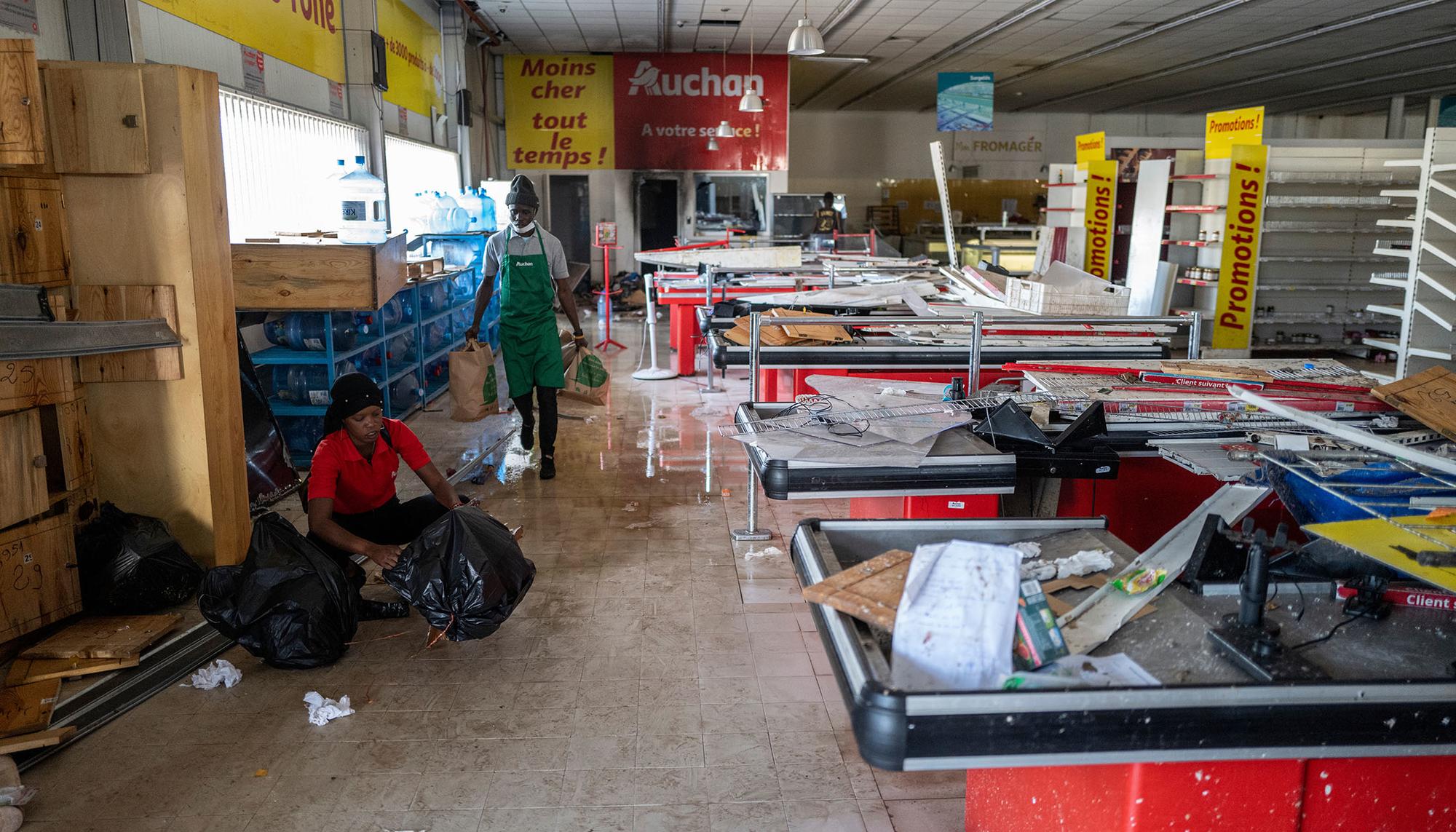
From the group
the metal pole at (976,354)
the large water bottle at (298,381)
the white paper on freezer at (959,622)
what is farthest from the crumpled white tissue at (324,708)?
the large water bottle at (298,381)

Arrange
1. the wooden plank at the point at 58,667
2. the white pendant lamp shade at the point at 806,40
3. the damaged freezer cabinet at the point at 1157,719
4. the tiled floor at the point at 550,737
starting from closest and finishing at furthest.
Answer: the damaged freezer cabinet at the point at 1157,719
the tiled floor at the point at 550,737
the wooden plank at the point at 58,667
the white pendant lamp shade at the point at 806,40

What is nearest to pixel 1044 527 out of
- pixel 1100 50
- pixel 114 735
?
pixel 114 735

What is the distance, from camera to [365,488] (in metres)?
3.89

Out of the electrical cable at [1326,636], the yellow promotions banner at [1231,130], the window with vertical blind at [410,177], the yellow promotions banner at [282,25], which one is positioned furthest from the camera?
the yellow promotions banner at [1231,130]

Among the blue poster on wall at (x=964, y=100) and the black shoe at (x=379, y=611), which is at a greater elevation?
the blue poster on wall at (x=964, y=100)

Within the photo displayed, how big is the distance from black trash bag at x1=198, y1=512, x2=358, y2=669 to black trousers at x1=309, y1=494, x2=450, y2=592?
0.49m

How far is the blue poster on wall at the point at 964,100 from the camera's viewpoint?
13.7 meters

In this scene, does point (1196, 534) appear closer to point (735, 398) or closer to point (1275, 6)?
point (735, 398)

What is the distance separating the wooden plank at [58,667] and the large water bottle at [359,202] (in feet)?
14.1

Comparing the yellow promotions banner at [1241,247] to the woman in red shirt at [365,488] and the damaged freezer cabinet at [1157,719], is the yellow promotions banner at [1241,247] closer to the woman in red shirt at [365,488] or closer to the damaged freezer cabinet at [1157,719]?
the woman in red shirt at [365,488]

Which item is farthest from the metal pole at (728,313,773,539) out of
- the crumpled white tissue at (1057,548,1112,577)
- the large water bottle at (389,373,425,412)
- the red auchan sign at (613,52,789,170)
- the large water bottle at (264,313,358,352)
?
the red auchan sign at (613,52,789,170)

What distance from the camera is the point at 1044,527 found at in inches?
95.2

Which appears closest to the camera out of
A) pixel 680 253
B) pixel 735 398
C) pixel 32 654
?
pixel 32 654

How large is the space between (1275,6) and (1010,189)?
10.0 m
